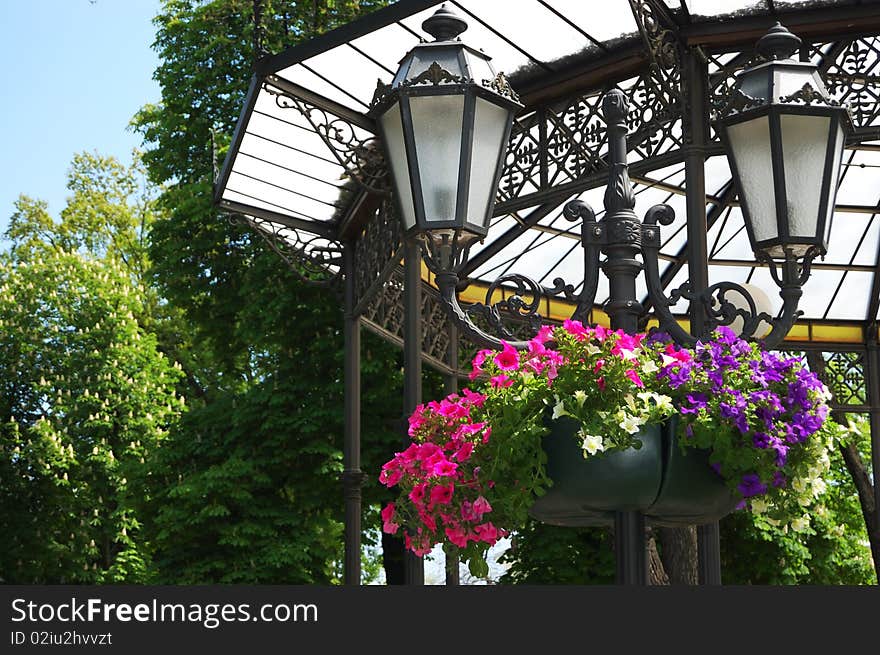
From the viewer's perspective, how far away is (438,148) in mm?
4176

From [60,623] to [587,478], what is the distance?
75.9 inches

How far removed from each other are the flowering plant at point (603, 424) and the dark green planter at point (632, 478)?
1.6 inches

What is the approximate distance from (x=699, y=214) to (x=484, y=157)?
4.29 meters

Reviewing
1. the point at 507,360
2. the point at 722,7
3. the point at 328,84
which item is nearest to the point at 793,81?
the point at 507,360

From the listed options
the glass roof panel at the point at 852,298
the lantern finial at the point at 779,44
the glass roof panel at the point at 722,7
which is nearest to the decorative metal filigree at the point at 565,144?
the glass roof panel at the point at 722,7

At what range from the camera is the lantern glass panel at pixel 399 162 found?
428cm

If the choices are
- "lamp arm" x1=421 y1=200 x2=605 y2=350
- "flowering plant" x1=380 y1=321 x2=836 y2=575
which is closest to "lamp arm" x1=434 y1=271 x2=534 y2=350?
"lamp arm" x1=421 y1=200 x2=605 y2=350

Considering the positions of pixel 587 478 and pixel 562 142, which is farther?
pixel 562 142

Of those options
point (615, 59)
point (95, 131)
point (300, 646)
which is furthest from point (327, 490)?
point (95, 131)

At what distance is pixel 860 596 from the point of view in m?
1.98

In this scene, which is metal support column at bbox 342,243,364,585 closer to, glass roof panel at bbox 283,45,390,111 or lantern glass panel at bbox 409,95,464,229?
glass roof panel at bbox 283,45,390,111

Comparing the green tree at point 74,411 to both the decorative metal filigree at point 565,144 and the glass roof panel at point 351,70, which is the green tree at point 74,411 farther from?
the decorative metal filigree at point 565,144

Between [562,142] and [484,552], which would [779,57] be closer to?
[484,552]

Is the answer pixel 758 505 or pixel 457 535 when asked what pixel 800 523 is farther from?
pixel 457 535
